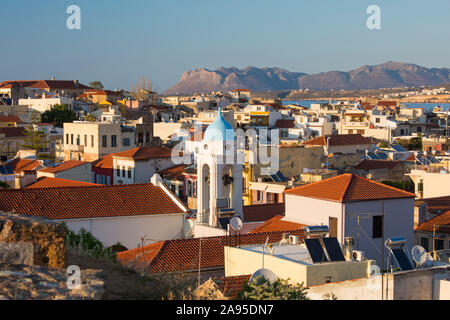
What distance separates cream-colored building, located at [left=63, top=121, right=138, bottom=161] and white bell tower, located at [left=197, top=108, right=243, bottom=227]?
1302 inches

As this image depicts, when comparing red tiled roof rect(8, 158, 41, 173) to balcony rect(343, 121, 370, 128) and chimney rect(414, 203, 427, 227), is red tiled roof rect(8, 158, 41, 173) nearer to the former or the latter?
chimney rect(414, 203, 427, 227)

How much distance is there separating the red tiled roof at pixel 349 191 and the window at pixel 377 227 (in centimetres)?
57

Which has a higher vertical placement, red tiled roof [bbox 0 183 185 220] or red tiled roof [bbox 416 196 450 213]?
red tiled roof [bbox 0 183 185 220]

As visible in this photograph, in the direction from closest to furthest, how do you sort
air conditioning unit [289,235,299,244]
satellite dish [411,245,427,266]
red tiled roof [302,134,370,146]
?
satellite dish [411,245,427,266] → air conditioning unit [289,235,299,244] → red tiled roof [302,134,370,146]

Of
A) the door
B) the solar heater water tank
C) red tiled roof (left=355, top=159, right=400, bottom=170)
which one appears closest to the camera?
the solar heater water tank

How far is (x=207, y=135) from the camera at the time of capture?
971 inches

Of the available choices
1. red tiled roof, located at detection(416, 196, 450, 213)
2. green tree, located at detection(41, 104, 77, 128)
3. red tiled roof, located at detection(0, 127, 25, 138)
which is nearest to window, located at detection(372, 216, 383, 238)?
red tiled roof, located at detection(416, 196, 450, 213)

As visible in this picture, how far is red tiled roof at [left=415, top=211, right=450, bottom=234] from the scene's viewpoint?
80.6 ft

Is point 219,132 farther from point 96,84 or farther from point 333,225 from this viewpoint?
point 96,84

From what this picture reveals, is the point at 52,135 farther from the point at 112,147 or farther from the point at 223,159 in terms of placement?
the point at 223,159

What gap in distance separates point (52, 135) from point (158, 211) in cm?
4459

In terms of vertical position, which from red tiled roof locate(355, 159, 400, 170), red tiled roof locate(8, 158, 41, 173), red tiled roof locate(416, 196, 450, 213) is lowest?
red tiled roof locate(355, 159, 400, 170)

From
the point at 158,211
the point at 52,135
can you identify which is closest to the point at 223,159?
the point at 158,211

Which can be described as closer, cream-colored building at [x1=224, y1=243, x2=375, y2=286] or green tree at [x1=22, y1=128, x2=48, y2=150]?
cream-colored building at [x1=224, y1=243, x2=375, y2=286]
